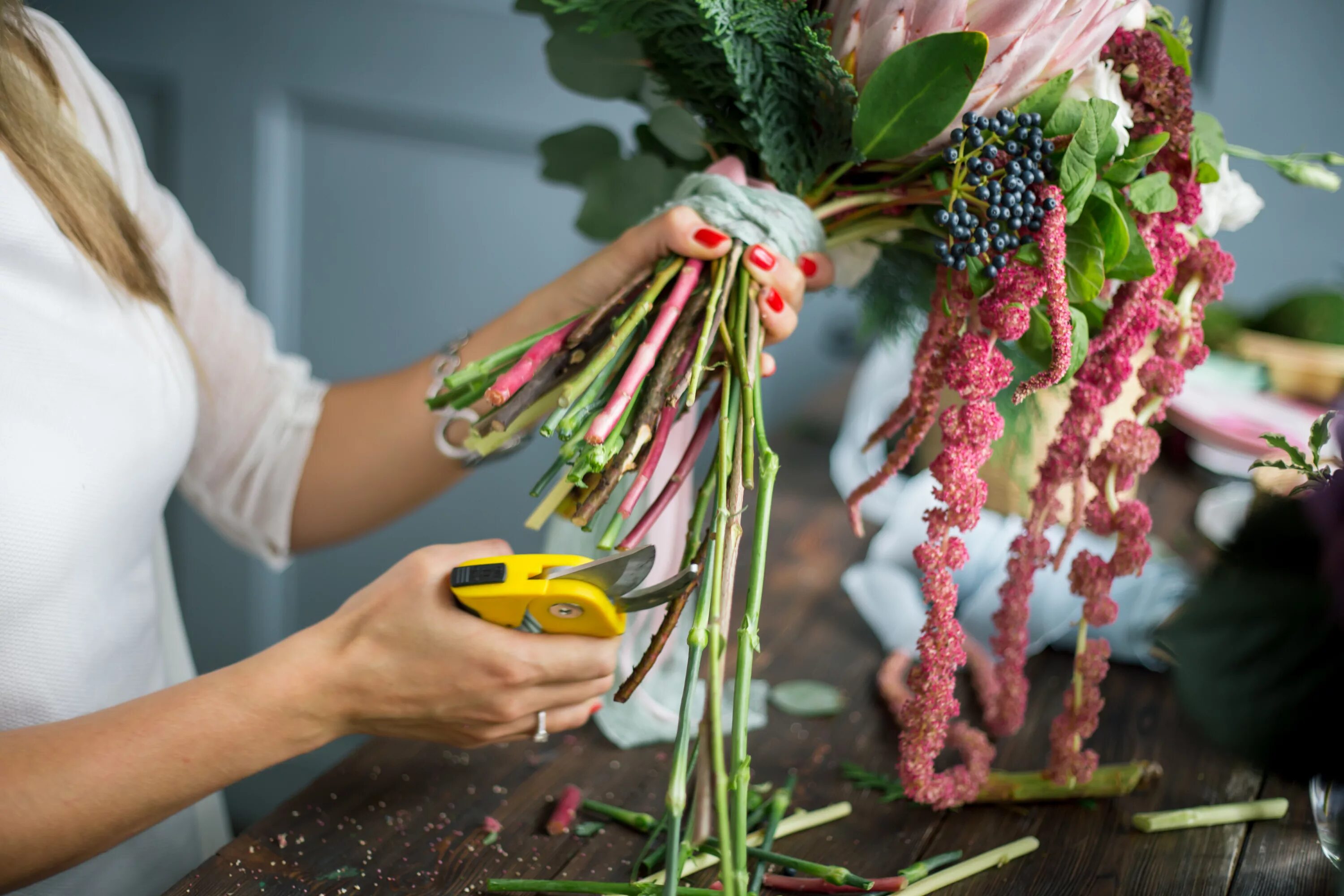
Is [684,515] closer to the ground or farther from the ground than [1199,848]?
farther from the ground

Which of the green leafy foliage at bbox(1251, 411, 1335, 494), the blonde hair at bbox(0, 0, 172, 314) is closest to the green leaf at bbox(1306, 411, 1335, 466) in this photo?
the green leafy foliage at bbox(1251, 411, 1335, 494)

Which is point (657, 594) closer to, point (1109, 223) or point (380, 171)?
point (1109, 223)

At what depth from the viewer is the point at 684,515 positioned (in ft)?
2.07

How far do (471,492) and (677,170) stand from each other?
0.88 m

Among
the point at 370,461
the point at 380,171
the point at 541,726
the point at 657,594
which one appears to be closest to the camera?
the point at 657,594

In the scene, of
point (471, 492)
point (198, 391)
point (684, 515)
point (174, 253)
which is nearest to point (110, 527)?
point (198, 391)

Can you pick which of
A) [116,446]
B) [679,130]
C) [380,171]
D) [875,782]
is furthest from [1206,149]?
[380,171]

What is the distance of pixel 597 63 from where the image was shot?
62 centimetres

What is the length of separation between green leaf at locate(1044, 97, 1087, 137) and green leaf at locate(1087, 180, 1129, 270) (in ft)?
0.10

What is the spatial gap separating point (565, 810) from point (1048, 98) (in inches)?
17.9

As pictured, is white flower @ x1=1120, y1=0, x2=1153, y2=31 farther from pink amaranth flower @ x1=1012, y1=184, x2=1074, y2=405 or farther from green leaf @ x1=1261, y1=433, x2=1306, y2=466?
green leaf @ x1=1261, y1=433, x2=1306, y2=466

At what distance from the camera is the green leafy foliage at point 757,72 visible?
1.48ft

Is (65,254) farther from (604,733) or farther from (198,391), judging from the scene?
(604,733)

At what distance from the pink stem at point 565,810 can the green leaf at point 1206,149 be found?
18.7 inches
